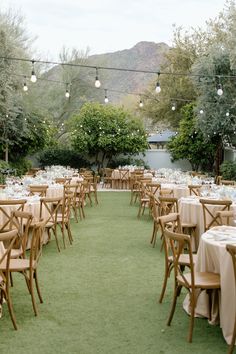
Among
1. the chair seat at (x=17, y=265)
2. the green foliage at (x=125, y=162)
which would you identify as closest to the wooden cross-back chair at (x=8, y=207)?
the chair seat at (x=17, y=265)

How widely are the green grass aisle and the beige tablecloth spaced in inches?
4.9

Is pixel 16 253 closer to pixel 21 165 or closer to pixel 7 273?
pixel 7 273

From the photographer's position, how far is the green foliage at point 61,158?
2516 centimetres

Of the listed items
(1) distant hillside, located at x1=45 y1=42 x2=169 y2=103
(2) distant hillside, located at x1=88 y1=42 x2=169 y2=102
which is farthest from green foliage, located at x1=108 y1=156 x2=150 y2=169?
(2) distant hillside, located at x1=88 y1=42 x2=169 y2=102

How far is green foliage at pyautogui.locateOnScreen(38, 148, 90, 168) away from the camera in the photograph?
25156mm

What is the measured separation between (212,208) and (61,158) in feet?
59.4

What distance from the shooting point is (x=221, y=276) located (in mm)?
4270

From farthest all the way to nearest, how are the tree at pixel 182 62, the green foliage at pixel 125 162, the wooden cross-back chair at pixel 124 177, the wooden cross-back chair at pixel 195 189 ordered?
the tree at pixel 182 62
the green foliage at pixel 125 162
the wooden cross-back chair at pixel 124 177
the wooden cross-back chair at pixel 195 189

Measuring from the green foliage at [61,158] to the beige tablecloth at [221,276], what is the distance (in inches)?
801

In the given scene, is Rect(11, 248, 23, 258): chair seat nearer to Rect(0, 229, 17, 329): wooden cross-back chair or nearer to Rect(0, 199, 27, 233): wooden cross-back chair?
Rect(0, 229, 17, 329): wooden cross-back chair

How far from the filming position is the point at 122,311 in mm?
4934

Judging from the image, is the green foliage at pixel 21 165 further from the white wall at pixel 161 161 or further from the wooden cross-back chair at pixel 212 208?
the wooden cross-back chair at pixel 212 208

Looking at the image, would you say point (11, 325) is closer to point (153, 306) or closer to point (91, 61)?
point (153, 306)

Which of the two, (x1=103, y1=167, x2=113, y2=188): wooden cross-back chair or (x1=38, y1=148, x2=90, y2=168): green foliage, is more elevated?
(x1=38, y1=148, x2=90, y2=168): green foliage
